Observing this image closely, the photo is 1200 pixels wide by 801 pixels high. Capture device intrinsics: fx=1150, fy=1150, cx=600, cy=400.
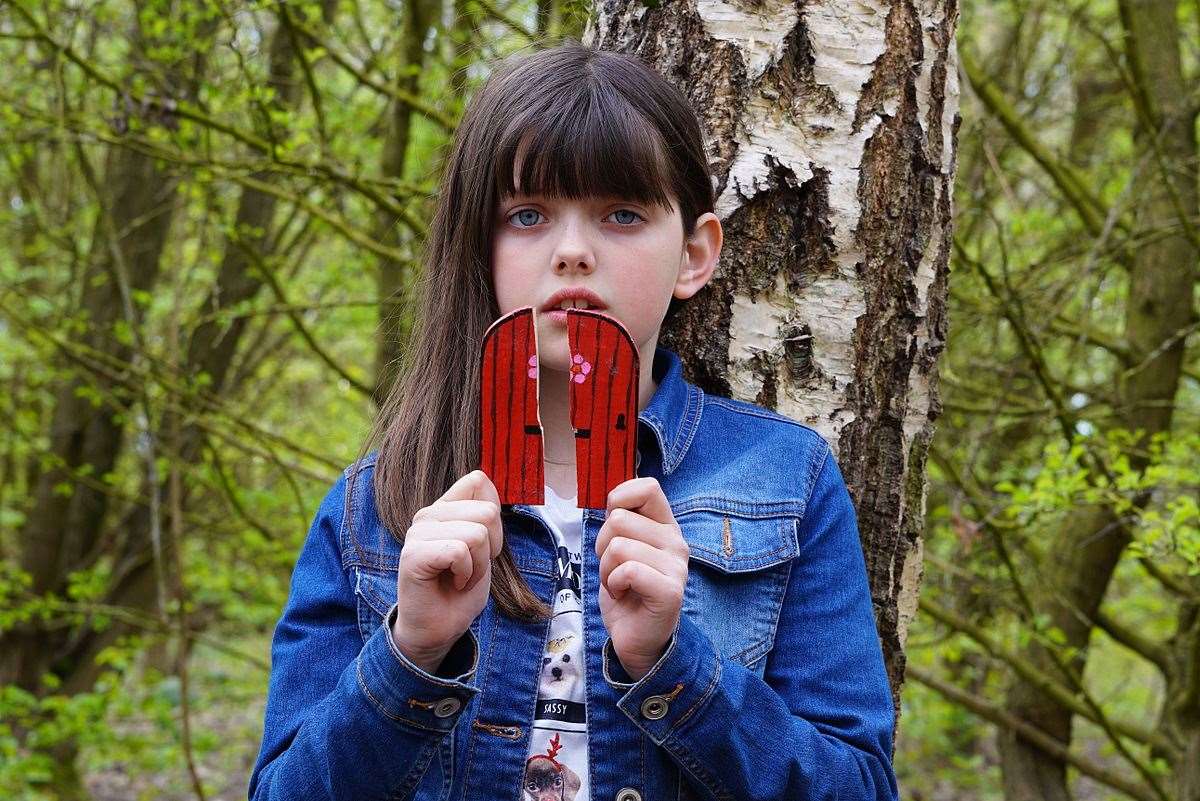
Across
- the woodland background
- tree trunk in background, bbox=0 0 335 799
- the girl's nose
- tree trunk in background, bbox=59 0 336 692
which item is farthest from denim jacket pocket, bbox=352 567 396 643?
tree trunk in background, bbox=0 0 335 799

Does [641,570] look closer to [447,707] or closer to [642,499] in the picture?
[642,499]

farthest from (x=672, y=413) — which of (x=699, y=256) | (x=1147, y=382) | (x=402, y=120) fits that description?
(x=1147, y=382)

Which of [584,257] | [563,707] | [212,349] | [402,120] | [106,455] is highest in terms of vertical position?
[402,120]

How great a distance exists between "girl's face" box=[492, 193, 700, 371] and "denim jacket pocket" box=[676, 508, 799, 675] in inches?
12.8

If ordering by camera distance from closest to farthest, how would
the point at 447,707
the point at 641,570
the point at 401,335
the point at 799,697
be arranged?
1. the point at 641,570
2. the point at 447,707
3. the point at 799,697
4. the point at 401,335

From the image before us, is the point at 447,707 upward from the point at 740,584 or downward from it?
downward

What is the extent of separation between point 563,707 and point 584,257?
2.09 ft

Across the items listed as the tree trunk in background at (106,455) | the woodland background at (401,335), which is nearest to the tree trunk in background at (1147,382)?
the woodland background at (401,335)

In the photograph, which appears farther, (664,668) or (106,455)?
(106,455)

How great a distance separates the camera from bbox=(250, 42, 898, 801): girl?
4.77ft

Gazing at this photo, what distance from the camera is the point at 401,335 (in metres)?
2.96

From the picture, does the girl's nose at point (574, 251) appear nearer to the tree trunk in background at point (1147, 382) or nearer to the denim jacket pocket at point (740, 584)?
the denim jacket pocket at point (740, 584)

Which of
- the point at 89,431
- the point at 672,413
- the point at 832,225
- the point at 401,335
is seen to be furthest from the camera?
the point at 89,431

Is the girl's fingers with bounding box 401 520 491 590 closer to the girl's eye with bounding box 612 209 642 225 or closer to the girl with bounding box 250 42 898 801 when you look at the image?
the girl with bounding box 250 42 898 801
